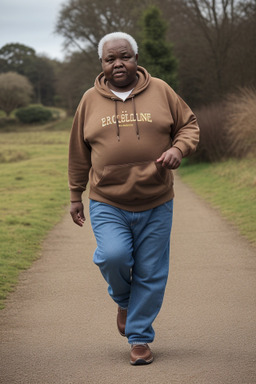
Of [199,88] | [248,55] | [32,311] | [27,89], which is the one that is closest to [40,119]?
[27,89]

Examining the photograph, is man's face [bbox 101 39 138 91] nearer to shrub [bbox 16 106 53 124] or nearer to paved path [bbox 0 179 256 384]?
paved path [bbox 0 179 256 384]

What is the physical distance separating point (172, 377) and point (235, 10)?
30.4m

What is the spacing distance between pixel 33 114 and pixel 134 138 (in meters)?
52.5

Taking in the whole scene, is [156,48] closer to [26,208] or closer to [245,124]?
[245,124]

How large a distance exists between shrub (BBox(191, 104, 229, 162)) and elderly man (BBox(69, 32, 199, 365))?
13.2 m

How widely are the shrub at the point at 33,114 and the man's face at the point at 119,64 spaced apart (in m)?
51.9

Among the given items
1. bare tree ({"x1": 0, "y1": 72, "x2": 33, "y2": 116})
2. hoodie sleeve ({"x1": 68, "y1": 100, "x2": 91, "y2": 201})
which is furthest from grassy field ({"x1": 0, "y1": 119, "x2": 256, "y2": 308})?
bare tree ({"x1": 0, "y1": 72, "x2": 33, "y2": 116})

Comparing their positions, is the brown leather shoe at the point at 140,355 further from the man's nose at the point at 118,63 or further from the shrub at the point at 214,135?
the shrub at the point at 214,135

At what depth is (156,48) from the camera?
32000 millimetres

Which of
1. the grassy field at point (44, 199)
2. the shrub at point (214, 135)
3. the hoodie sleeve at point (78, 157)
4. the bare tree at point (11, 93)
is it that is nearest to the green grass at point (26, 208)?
the grassy field at point (44, 199)

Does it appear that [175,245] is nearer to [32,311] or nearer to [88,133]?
[32,311]

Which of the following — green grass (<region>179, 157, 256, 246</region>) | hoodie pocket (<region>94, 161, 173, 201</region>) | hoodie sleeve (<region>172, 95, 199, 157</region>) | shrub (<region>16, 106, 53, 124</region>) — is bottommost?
shrub (<region>16, 106, 53, 124</region>)

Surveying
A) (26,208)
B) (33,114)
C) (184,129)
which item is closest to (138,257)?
(184,129)

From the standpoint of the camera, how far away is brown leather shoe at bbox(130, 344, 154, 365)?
361 cm
